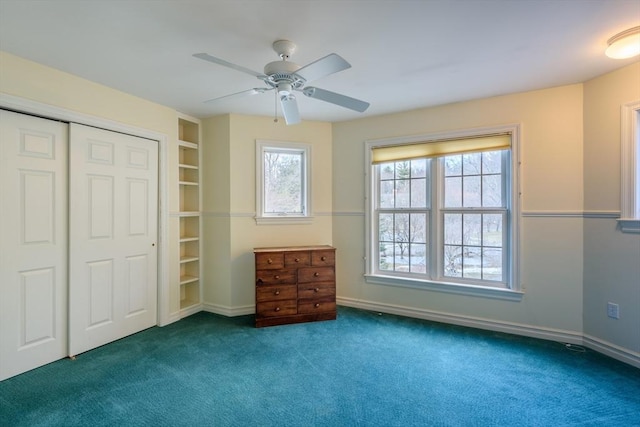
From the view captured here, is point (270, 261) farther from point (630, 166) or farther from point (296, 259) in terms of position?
point (630, 166)

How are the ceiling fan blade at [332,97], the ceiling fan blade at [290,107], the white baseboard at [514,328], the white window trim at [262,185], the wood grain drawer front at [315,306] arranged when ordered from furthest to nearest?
the white window trim at [262,185]
the wood grain drawer front at [315,306]
the white baseboard at [514,328]
the ceiling fan blade at [290,107]
the ceiling fan blade at [332,97]

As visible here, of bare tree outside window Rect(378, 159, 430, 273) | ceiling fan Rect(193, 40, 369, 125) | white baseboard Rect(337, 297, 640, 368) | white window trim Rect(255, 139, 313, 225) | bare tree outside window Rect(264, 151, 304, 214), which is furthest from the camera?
bare tree outside window Rect(264, 151, 304, 214)

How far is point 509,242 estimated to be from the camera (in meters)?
3.14

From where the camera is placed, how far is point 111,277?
9.68ft

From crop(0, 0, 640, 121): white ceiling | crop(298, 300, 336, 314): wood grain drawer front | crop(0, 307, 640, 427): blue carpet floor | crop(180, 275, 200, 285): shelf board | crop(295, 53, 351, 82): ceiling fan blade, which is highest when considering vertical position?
crop(0, 0, 640, 121): white ceiling

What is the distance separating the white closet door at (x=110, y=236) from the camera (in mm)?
2678

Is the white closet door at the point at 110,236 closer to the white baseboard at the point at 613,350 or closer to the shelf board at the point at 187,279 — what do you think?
the shelf board at the point at 187,279

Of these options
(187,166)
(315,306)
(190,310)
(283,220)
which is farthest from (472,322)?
(187,166)

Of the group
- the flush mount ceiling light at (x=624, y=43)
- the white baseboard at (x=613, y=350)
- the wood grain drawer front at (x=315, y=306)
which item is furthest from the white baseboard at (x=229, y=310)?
the flush mount ceiling light at (x=624, y=43)

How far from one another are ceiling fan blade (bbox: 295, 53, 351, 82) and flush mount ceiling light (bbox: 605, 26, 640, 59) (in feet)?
6.08

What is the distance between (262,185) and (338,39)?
2087mm

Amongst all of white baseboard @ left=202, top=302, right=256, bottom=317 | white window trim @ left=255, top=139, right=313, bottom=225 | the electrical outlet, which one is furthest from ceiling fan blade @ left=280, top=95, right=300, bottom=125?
the electrical outlet

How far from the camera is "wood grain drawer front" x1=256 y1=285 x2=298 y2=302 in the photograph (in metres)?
3.31

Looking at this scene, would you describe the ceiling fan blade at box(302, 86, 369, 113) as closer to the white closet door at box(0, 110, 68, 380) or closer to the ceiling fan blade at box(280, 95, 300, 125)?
the ceiling fan blade at box(280, 95, 300, 125)
